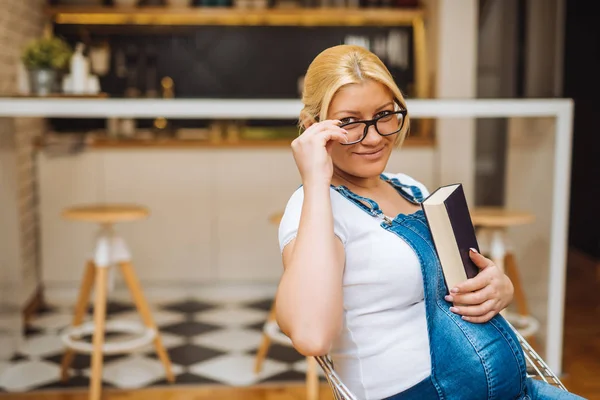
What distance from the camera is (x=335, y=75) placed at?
4.65 feet

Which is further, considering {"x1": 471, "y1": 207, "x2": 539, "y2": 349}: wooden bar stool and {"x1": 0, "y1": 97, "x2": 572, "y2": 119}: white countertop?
{"x1": 471, "y1": 207, "x2": 539, "y2": 349}: wooden bar stool

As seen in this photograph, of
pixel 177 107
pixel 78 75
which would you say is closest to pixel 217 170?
pixel 78 75

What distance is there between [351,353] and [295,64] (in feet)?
15.6

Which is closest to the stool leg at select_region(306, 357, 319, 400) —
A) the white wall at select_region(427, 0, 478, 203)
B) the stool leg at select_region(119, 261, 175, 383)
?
the stool leg at select_region(119, 261, 175, 383)

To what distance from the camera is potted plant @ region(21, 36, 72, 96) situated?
3.32 m

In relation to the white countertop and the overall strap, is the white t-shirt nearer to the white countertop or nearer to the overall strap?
the overall strap

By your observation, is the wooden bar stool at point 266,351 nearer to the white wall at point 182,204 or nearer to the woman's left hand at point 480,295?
the white wall at point 182,204

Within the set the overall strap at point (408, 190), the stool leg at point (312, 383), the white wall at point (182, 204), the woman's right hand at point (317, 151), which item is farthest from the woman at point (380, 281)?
the white wall at point (182, 204)

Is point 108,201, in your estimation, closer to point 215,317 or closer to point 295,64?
point 215,317

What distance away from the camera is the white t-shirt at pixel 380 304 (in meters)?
1.39

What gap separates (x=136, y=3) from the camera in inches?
214

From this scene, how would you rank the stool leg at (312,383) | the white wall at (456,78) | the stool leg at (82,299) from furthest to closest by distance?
the white wall at (456,78) → the stool leg at (82,299) → the stool leg at (312,383)

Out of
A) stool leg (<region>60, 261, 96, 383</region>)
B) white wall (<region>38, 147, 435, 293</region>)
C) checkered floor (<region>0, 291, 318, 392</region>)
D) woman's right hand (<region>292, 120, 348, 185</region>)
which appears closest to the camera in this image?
woman's right hand (<region>292, 120, 348, 185</region>)

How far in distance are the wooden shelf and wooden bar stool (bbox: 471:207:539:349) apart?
2.36 m
